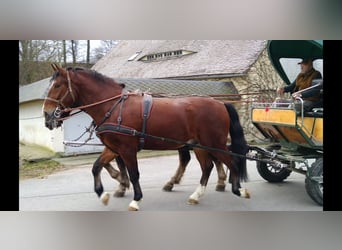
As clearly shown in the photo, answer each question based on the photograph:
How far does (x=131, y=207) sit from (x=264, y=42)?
6.47ft

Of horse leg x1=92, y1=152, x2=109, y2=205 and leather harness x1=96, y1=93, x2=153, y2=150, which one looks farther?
horse leg x1=92, y1=152, x2=109, y2=205

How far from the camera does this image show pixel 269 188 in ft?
11.5

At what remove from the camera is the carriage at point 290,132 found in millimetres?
3133

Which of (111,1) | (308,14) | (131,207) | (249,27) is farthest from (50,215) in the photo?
(308,14)

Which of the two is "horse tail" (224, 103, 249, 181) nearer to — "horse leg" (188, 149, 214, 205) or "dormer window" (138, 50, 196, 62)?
"horse leg" (188, 149, 214, 205)

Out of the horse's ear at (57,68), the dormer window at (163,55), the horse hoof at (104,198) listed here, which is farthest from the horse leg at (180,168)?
the horse's ear at (57,68)

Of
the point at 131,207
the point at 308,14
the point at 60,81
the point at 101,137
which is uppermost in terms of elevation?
the point at 308,14

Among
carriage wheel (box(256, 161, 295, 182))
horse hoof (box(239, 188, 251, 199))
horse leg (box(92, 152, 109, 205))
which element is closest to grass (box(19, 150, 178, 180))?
horse leg (box(92, 152, 109, 205))

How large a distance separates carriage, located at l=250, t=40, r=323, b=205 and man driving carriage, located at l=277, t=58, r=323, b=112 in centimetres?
4

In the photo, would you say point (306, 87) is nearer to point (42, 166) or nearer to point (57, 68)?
point (57, 68)

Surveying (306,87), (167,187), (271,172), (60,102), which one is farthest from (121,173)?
(306,87)

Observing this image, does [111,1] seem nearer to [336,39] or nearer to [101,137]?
[101,137]

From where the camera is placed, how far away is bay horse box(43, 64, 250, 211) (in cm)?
305

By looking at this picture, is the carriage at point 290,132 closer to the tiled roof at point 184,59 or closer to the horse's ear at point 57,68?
the tiled roof at point 184,59
